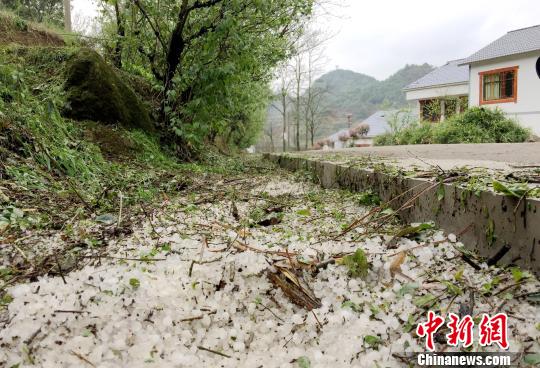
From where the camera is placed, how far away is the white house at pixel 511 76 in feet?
44.3

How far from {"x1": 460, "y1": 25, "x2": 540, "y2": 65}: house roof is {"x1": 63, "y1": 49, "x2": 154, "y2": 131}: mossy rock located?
48.8 ft

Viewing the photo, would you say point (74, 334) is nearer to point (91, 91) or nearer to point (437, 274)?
point (437, 274)

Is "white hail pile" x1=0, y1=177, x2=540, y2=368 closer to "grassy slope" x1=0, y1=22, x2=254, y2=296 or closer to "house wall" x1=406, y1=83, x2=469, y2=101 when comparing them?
"grassy slope" x1=0, y1=22, x2=254, y2=296

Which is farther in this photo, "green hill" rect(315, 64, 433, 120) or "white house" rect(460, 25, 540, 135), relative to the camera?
"green hill" rect(315, 64, 433, 120)

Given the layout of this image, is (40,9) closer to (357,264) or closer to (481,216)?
(357,264)

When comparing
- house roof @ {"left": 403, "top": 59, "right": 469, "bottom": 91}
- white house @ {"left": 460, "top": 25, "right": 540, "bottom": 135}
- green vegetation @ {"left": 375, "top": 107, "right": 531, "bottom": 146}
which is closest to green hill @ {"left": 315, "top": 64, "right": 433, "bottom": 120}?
house roof @ {"left": 403, "top": 59, "right": 469, "bottom": 91}

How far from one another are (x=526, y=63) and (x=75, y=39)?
1480cm

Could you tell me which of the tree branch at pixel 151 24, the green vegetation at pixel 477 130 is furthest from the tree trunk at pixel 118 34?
the green vegetation at pixel 477 130

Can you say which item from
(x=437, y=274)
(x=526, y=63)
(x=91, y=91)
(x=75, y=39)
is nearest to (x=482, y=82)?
(x=526, y=63)

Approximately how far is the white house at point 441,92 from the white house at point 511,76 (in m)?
1.17

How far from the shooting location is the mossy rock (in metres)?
3.50

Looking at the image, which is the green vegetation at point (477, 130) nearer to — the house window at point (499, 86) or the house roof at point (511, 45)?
the house window at point (499, 86)

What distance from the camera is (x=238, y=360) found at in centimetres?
90

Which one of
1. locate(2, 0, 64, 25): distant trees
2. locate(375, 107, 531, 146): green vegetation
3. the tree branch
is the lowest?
locate(375, 107, 531, 146): green vegetation
